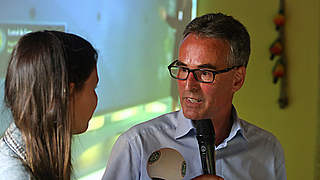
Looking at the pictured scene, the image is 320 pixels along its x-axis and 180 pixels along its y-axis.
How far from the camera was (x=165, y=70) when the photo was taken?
11.5 feet

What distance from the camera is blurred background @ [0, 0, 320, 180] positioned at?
308 cm

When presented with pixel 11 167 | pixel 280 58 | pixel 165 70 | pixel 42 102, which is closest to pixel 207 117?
pixel 42 102

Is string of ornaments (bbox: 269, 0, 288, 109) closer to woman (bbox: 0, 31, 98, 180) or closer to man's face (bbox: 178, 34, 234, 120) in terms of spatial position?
man's face (bbox: 178, 34, 234, 120)

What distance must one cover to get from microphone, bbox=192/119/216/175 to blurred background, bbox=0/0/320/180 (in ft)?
5.77

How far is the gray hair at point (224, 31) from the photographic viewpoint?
1642 mm

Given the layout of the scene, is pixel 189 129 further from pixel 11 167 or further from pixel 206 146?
pixel 11 167

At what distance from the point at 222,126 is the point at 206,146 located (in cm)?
42

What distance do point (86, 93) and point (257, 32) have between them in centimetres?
258

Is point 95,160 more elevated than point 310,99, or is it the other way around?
point 310,99

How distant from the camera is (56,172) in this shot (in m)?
1.11

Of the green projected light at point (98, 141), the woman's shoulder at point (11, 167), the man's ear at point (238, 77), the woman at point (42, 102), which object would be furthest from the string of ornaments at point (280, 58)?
the woman's shoulder at point (11, 167)

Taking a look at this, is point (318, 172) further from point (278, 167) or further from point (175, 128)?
point (175, 128)

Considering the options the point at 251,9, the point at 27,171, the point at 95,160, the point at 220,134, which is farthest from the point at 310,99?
the point at 27,171

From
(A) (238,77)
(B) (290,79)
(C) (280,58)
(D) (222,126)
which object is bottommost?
(B) (290,79)
